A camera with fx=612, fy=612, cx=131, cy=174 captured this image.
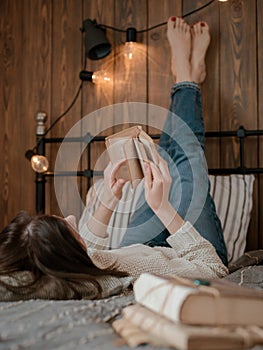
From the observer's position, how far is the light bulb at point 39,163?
2.93m

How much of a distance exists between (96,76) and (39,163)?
54cm

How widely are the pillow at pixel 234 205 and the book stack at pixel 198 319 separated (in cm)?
164

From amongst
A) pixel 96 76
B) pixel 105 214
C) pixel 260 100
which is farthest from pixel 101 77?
pixel 105 214

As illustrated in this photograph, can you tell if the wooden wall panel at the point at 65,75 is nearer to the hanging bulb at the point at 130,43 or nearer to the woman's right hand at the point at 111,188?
the hanging bulb at the point at 130,43

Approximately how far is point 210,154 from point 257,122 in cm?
27

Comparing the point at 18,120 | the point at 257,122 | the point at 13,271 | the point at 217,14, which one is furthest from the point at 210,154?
the point at 13,271

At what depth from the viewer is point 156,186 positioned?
1967mm

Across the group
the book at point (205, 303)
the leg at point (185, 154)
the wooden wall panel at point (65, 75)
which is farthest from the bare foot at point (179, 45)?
the book at point (205, 303)

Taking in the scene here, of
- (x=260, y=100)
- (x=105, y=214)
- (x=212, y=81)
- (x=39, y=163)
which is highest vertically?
(x=212, y=81)

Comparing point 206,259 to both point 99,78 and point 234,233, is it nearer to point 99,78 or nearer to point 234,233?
point 234,233

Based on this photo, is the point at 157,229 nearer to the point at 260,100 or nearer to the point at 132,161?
the point at 132,161

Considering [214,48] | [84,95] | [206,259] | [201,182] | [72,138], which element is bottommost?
[206,259]

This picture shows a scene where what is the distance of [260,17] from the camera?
2934 millimetres

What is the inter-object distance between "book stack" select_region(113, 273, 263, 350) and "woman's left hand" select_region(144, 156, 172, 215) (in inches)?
36.9
